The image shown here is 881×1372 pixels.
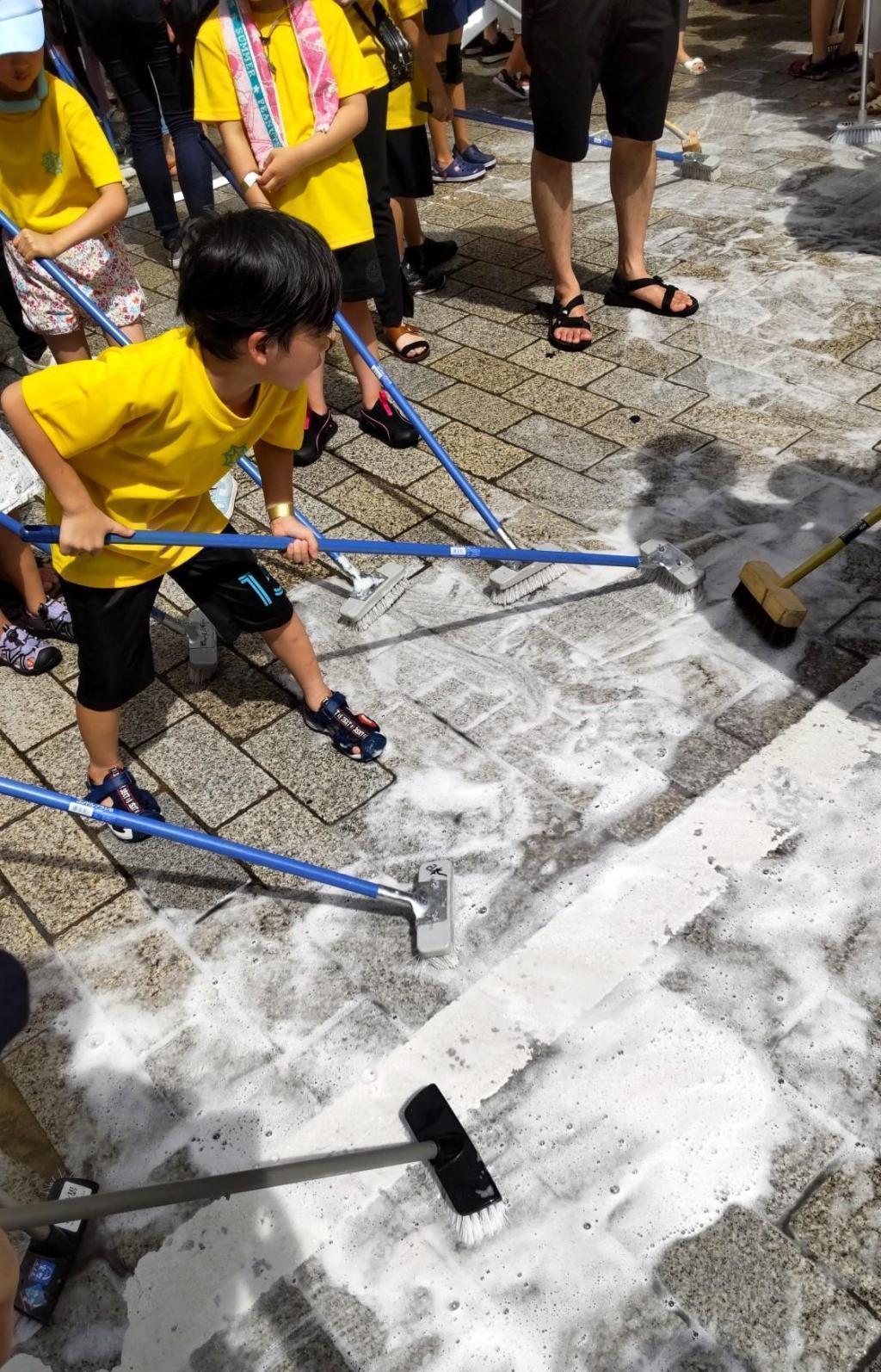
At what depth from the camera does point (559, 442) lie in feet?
12.8

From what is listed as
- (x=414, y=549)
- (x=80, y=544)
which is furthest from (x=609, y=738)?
(x=80, y=544)

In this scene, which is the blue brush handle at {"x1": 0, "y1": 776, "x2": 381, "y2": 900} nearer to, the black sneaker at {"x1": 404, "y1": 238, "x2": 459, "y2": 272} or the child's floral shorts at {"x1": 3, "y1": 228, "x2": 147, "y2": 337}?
the child's floral shorts at {"x1": 3, "y1": 228, "x2": 147, "y2": 337}

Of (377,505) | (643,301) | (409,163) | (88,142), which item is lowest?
(377,505)

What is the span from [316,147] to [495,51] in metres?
6.66

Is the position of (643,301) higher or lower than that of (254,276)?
lower

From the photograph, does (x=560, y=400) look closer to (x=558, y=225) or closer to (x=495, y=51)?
(x=558, y=225)

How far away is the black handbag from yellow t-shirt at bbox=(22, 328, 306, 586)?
2.20 meters

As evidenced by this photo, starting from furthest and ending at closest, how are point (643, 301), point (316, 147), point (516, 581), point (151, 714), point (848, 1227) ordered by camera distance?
point (643, 301)
point (316, 147)
point (516, 581)
point (151, 714)
point (848, 1227)

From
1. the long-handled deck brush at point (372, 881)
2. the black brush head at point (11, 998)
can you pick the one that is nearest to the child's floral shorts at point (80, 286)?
the long-handled deck brush at point (372, 881)

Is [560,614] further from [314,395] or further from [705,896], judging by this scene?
[314,395]

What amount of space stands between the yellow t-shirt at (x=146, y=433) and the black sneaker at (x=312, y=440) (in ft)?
4.96

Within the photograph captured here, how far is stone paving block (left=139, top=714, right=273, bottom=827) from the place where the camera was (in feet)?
8.84

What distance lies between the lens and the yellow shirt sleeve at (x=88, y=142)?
10.3 feet

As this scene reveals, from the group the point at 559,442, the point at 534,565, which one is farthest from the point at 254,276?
the point at 559,442
